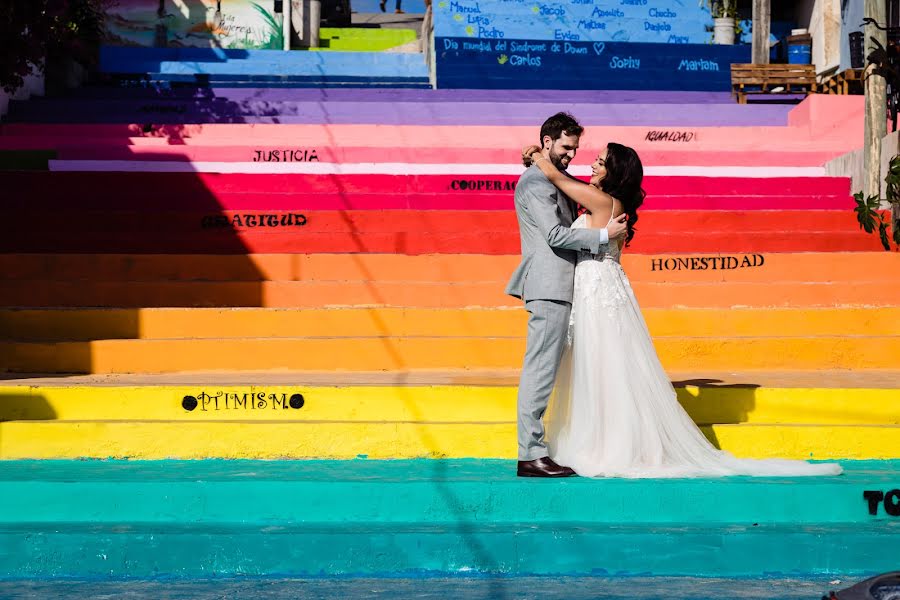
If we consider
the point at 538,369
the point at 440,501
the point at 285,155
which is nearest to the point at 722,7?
the point at 285,155

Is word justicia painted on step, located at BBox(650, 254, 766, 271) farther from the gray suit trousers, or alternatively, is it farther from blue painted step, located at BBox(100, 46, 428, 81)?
blue painted step, located at BBox(100, 46, 428, 81)

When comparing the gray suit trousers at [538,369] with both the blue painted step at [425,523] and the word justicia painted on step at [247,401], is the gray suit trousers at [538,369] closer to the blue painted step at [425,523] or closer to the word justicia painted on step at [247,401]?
the blue painted step at [425,523]

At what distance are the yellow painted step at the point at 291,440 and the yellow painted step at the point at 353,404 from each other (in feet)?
0.88

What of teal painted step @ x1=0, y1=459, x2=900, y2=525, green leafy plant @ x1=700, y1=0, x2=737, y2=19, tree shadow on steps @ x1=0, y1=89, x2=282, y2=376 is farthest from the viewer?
green leafy plant @ x1=700, y1=0, x2=737, y2=19

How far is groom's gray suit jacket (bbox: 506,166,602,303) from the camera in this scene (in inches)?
219

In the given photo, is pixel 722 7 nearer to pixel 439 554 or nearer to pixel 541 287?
pixel 541 287

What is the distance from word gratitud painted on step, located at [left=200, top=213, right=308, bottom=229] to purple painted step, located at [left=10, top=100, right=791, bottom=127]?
393 cm

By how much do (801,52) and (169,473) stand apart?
16591 mm

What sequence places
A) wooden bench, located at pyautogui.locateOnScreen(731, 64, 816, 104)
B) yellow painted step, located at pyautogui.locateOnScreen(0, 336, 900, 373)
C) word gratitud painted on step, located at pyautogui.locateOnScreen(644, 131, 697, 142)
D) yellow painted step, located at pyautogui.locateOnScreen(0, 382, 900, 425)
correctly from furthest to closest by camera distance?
wooden bench, located at pyautogui.locateOnScreen(731, 64, 816, 104)
word gratitud painted on step, located at pyautogui.locateOnScreen(644, 131, 697, 142)
yellow painted step, located at pyautogui.locateOnScreen(0, 336, 900, 373)
yellow painted step, located at pyautogui.locateOnScreen(0, 382, 900, 425)

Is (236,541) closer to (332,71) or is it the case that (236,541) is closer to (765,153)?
(765,153)

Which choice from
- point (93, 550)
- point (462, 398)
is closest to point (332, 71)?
point (462, 398)

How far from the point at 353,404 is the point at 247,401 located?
592 mm

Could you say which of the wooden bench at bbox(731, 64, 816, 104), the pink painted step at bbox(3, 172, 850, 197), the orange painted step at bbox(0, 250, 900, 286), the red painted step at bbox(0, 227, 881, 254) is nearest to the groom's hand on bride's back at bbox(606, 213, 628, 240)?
the orange painted step at bbox(0, 250, 900, 286)

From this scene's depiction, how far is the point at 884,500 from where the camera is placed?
5.48 meters
